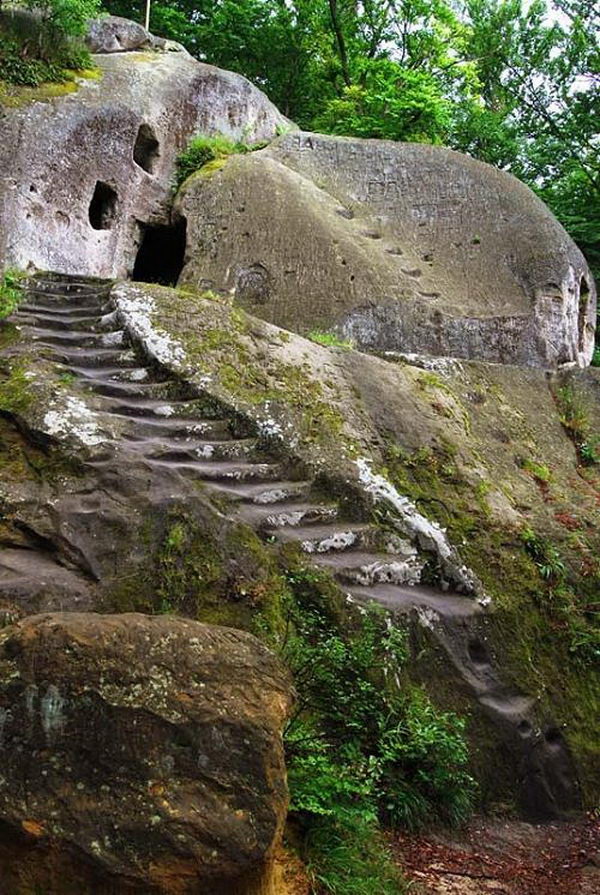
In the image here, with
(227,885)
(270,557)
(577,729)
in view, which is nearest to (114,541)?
(270,557)

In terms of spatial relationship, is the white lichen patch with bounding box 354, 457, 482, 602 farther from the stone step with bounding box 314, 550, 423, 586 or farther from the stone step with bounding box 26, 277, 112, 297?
the stone step with bounding box 26, 277, 112, 297

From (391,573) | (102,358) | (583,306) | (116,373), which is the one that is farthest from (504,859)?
(583,306)

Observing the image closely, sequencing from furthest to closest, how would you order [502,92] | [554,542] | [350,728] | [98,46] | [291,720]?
[502,92]
[98,46]
[554,542]
[350,728]
[291,720]

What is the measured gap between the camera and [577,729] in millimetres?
6703

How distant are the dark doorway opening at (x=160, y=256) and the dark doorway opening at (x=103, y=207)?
849 mm

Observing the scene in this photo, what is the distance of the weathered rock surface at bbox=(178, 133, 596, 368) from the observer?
1204 cm

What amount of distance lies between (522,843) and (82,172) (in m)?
11.5

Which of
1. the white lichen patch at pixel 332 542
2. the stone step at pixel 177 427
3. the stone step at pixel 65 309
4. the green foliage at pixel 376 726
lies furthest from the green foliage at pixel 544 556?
the stone step at pixel 65 309

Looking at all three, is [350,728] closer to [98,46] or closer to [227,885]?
[227,885]

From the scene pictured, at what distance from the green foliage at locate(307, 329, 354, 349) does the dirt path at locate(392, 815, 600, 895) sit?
5554mm

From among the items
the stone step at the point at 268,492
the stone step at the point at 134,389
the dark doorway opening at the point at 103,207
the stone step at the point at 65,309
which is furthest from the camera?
the dark doorway opening at the point at 103,207

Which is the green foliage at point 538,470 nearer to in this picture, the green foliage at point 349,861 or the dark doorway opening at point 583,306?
the dark doorway opening at point 583,306

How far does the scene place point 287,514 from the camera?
7027 millimetres

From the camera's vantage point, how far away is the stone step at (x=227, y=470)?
22.7ft
